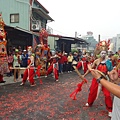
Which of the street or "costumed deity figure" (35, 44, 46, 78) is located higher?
"costumed deity figure" (35, 44, 46, 78)

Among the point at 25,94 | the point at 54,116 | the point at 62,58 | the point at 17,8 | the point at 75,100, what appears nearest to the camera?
the point at 54,116

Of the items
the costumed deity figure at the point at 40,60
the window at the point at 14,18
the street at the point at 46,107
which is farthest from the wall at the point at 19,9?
the street at the point at 46,107

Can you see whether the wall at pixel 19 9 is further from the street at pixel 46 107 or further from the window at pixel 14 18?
the street at pixel 46 107

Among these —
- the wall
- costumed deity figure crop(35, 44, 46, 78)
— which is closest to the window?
the wall

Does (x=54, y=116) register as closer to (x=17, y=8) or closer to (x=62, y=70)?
(x=62, y=70)

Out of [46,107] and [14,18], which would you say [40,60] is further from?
[14,18]

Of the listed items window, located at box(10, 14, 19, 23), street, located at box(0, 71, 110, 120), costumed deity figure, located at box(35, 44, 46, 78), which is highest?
window, located at box(10, 14, 19, 23)

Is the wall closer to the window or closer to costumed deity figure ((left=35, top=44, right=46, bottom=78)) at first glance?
the window

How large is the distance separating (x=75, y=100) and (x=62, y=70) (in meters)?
Result: 7.55

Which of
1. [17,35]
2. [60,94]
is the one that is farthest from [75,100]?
[17,35]

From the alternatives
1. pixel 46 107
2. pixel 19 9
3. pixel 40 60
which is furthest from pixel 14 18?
pixel 46 107

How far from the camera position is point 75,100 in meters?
5.06

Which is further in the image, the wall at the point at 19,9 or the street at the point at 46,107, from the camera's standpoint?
the wall at the point at 19,9

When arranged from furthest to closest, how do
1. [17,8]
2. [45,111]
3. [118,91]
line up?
[17,8], [45,111], [118,91]
